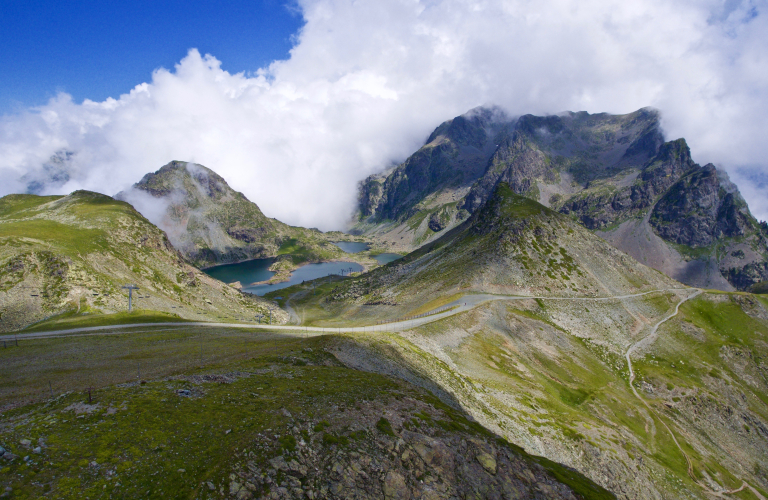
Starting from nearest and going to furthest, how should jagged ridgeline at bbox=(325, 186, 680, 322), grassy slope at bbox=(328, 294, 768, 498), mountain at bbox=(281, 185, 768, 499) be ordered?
grassy slope at bbox=(328, 294, 768, 498) → mountain at bbox=(281, 185, 768, 499) → jagged ridgeline at bbox=(325, 186, 680, 322)

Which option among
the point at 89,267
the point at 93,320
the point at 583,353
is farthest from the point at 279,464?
the point at 89,267

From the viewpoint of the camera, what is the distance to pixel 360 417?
97.3 ft

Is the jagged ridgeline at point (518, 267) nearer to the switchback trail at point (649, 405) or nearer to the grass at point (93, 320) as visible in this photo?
the switchback trail at point (649, 405)

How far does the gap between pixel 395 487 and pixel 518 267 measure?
12099 centimetres

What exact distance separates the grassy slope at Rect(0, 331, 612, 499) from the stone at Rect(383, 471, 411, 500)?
67 centimetres

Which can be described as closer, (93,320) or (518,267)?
(93,320)

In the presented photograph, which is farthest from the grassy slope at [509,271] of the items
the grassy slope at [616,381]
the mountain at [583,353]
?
the grassy slope at [616,381]

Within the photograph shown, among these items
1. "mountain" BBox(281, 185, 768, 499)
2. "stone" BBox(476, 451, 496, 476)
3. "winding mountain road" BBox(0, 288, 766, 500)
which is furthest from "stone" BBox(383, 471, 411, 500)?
"winding mountain road" BBox(0, 288, 766, 500)

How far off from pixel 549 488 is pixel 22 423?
3920 cm

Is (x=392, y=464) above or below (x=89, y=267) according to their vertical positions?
below

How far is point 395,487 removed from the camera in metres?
24.2

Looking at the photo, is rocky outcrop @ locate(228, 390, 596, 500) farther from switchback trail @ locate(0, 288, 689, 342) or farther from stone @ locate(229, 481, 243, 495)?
switchback trail @ locate(0, 288, 689, 342)

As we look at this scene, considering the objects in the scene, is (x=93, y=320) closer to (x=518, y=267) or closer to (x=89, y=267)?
(x=89, y=267)

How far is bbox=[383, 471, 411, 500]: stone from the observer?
23.7m
